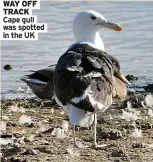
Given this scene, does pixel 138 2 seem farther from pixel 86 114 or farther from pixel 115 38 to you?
pixel 86 114

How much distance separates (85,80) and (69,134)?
1428 mm

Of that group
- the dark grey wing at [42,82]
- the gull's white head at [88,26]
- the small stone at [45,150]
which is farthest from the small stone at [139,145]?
the dark grey wing at [42,82]

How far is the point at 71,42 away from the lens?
15586 millimetres

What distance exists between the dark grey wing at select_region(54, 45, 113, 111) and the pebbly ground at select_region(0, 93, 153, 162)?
0.54m

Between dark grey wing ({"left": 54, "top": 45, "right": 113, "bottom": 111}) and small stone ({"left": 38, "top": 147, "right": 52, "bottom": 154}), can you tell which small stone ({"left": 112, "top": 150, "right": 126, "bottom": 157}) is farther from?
small stone ({"left": 38, "top": 147, "right": 52, "bottom": 154})

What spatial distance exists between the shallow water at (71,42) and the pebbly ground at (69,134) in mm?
2299

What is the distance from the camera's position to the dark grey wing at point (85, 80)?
7551 millimetres

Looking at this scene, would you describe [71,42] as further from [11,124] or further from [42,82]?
Answer: [11,124]

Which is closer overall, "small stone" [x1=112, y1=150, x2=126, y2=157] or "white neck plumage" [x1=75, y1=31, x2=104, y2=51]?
"small stone" [x1=112, y1=150, x2=126, y2=157]

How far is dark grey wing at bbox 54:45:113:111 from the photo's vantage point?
24.8ft

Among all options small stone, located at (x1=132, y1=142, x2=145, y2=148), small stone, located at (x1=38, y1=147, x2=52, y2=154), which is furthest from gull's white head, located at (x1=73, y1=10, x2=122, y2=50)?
small stone, located at (x1=38, y1=147, x2=52, y2=154)

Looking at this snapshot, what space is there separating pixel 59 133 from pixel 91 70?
3.94 feet

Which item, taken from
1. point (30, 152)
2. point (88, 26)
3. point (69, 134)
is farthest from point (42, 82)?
point (30, 152)

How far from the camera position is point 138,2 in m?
21.6
